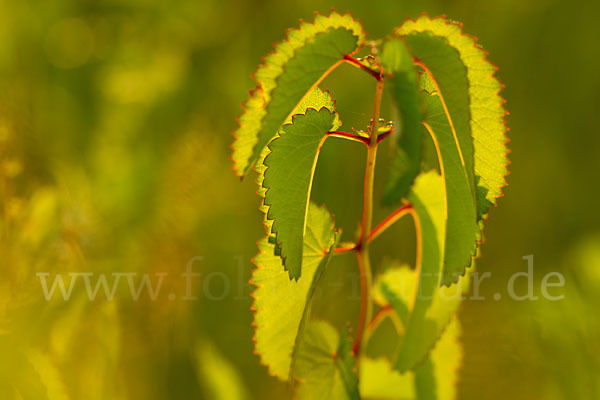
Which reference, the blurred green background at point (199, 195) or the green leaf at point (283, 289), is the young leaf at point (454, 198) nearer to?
the green leaf at point (283, 289)

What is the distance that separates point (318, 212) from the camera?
365mm

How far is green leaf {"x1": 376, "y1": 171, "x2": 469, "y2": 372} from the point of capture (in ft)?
1.17

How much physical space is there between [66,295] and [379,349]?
50 centimetres

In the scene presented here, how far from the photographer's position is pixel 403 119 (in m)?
0.24

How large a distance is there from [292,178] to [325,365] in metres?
0.13

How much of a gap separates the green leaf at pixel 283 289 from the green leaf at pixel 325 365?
15 millimetres

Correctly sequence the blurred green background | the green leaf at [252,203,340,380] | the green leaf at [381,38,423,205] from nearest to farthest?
1. the green leaf at [381,38,423,205]
2. the green leaf at [252,203,340,380]
3. the blurred green background

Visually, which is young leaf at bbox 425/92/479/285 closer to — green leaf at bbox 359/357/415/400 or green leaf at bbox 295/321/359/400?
green leaf at bbox 295/321/359/400

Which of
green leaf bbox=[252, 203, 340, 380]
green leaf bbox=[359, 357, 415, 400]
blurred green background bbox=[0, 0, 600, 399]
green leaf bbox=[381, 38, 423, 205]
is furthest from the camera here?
blurred green background bbox=[0, 0, 600, 399]

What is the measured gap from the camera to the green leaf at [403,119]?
0.78 ft

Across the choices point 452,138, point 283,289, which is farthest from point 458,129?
point 283,289

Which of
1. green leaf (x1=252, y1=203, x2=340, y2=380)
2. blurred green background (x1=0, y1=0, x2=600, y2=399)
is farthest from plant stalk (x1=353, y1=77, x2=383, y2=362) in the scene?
blurred green background (x1=0, y1=0, x2=600, y2=399)

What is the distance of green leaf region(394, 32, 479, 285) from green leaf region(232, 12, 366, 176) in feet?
0.11

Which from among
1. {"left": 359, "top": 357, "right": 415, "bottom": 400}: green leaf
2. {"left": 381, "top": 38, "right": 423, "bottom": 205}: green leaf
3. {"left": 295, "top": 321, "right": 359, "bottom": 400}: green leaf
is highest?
{"left": 381, "top": 38, "right": 423, "bottom": 205}: green leaf
